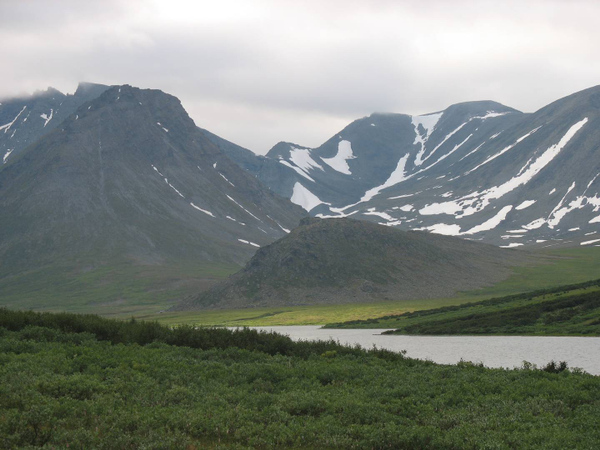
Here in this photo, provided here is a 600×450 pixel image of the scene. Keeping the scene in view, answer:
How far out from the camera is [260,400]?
77.3ft

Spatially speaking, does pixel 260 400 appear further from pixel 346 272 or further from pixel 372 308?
pixel 346 272

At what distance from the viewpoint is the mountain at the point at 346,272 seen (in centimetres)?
17025

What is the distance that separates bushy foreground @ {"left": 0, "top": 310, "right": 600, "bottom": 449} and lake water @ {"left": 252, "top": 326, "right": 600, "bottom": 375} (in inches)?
494

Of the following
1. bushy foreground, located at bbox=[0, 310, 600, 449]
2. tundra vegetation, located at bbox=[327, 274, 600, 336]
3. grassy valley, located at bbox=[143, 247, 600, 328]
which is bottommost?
grassy valley, located at bbox=[143, 247, 600, 328]

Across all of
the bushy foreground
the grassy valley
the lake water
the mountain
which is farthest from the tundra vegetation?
the mountain

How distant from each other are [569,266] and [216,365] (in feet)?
608

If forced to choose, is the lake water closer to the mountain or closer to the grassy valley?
the grassy valley

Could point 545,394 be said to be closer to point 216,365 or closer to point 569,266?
point 216,365

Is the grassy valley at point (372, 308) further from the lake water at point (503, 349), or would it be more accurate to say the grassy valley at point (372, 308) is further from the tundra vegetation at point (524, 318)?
the lake water at point (503, 349)

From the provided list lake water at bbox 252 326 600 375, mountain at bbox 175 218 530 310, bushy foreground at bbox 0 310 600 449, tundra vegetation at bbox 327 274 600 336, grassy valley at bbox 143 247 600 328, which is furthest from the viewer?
mountain at bbox 175 218 530 310

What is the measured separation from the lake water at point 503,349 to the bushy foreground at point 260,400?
12.6m

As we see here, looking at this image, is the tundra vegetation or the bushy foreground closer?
the bushy foreground

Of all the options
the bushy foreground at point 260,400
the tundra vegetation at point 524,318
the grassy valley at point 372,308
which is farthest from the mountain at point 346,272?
the bushy foreground at point 260,400

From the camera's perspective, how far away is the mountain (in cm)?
17025
